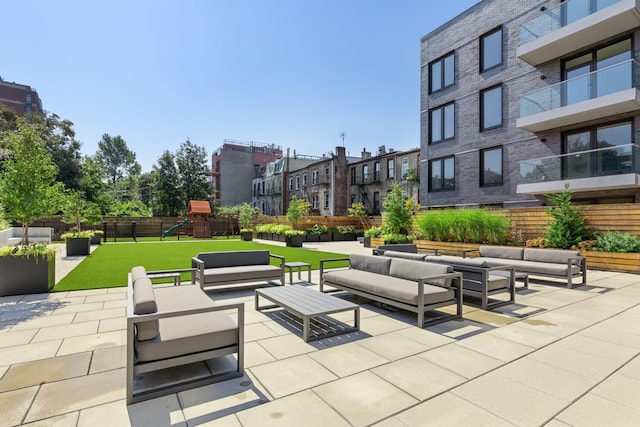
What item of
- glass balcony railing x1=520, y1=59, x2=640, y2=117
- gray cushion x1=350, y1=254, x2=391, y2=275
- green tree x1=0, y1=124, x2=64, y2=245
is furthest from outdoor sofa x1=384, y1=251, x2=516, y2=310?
glass balcony railing x1=520, y1=59, x2=640, y2=117

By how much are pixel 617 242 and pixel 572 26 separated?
869cm

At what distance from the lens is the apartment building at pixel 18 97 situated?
2205 inches

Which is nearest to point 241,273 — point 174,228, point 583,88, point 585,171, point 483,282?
point 483,282

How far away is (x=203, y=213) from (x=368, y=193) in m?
14.4

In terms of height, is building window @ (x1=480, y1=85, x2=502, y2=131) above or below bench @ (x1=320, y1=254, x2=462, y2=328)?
above

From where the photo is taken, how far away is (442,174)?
720 inches

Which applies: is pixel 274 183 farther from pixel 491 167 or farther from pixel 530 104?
pixel 530 104

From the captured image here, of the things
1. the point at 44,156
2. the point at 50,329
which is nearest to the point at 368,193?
the point at 44,156

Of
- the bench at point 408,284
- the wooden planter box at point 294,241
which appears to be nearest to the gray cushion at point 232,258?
the bench at point 408,284

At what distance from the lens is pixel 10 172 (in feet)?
22.2

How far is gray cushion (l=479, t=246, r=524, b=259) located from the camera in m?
8.31

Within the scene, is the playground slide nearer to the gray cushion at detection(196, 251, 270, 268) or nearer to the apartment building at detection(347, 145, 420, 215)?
the apartment building at detection(347, 145, 420, 215)

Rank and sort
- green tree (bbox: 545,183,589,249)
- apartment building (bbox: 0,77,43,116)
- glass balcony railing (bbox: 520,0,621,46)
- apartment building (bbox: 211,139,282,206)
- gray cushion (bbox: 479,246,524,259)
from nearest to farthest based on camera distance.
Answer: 1. gray cushion (bbox: 479,246,524,259)
2. green tree (bbox: 545,183,589,249)
3. glass balcony railing (bbox: 520,0,621,46)
4. apartment building (bbox: 211,139,282,206)
5. apartment building (bbox: 0,77,43,116)

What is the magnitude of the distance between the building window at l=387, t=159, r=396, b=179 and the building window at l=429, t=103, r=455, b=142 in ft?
25.0
